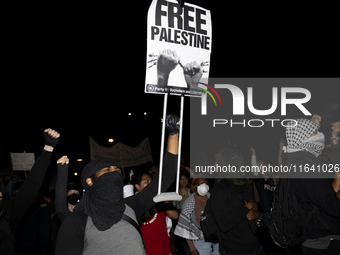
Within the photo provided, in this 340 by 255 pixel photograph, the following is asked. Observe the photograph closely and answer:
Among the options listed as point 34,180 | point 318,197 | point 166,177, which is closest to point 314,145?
point 318,197

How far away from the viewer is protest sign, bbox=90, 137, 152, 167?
12008 mm

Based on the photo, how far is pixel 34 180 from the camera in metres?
2.96

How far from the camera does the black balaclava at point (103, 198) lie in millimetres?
2359

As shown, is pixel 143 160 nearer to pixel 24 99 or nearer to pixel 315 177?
pixel 24 99

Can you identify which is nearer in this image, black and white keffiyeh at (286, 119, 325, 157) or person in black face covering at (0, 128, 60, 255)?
person in black face covering at (0, 128, 60, 255)

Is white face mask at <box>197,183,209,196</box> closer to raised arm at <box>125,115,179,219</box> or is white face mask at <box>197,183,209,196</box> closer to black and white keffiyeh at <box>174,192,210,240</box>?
black and white keffiyeh at <box>174,192,210,240</box>

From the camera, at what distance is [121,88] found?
52.0ft

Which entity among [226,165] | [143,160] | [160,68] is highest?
[160,68]

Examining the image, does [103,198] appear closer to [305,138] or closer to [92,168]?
[92,168]

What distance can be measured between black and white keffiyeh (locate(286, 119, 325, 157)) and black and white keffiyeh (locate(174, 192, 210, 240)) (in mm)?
2102

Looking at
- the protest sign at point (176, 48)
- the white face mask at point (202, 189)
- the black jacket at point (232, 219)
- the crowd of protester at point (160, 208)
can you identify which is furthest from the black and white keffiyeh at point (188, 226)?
the protest sign at point (176, 48)

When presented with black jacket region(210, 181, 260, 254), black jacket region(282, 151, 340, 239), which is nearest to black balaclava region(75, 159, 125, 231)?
black jacket region(210, 181, 260, 254)

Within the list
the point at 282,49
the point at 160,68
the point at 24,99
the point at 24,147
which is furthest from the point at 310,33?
the point at 24,147

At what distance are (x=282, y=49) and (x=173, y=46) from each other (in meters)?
6.32
